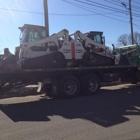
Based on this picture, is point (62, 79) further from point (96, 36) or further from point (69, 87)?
point (96, 36)

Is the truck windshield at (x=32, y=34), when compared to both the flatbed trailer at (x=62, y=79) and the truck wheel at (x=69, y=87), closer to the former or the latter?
the flatbed trailer at (x=62, y=79)

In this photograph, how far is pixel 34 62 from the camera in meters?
10.4

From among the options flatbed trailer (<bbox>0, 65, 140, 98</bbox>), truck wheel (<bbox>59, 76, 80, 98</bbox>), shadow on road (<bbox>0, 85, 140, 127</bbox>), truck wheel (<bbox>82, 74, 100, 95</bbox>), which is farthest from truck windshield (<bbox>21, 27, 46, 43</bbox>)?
shadow on road (<bbox>0, 85, 140, 127</bbox>)

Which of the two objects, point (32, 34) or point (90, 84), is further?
point (90, 84)

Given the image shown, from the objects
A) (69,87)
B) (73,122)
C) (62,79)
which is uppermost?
(62,79)

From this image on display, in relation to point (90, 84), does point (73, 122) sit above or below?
below

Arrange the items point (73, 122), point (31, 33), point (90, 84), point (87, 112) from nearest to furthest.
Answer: point (73, 122)
point (87, 112)
point (31, 33)
point (90, 84)

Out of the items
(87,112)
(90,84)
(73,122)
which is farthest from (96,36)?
(73,122)

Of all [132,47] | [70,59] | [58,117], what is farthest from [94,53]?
[58,117]

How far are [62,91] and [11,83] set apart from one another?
2.45 meters

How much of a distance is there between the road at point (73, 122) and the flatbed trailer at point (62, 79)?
174 cm

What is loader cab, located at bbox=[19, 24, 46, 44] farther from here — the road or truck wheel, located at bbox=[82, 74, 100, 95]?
the road

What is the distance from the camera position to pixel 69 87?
10773 millimetres

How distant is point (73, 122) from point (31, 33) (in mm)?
6351
